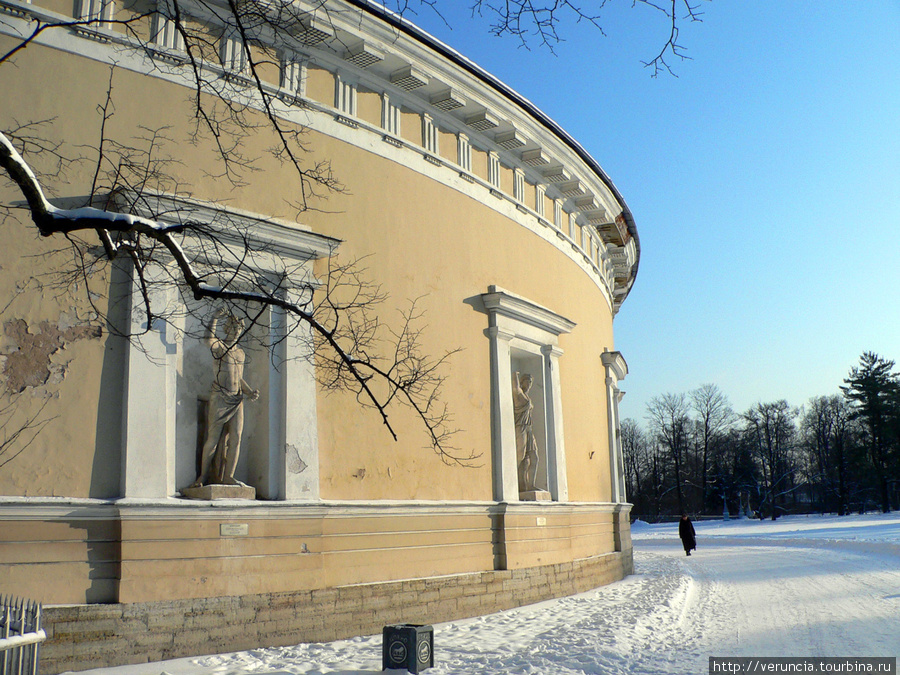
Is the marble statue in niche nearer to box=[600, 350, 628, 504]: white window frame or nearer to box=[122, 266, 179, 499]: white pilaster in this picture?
box=[122, 266, 179, 499]: white pilaster

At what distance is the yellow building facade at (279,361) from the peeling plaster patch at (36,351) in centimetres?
2

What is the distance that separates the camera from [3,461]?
7086 mm

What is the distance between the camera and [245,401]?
913 cm

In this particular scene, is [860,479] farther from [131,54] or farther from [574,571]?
[131,54]

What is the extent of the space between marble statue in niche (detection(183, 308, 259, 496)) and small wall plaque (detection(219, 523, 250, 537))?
47cm

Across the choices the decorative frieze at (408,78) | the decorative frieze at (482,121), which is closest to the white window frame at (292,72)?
the decorative frieze at (408,78)

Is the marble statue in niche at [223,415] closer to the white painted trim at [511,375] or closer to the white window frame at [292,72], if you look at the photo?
the white window frame at [292,72]

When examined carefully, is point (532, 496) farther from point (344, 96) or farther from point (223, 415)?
point (344, 96)

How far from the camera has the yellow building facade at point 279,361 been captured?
7.43 metres

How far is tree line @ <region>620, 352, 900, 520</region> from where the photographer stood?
6125 centimetres

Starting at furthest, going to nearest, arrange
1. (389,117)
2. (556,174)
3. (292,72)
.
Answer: (556,174), (389,117), (292,72)

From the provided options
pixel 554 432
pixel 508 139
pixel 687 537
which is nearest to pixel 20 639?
pixel 554 432

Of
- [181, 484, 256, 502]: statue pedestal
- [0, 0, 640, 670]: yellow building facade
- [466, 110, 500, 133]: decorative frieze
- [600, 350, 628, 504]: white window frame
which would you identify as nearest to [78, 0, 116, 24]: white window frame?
[0, 0, 640, 670]: yellow building facade

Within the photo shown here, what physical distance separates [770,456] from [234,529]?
221 feet
